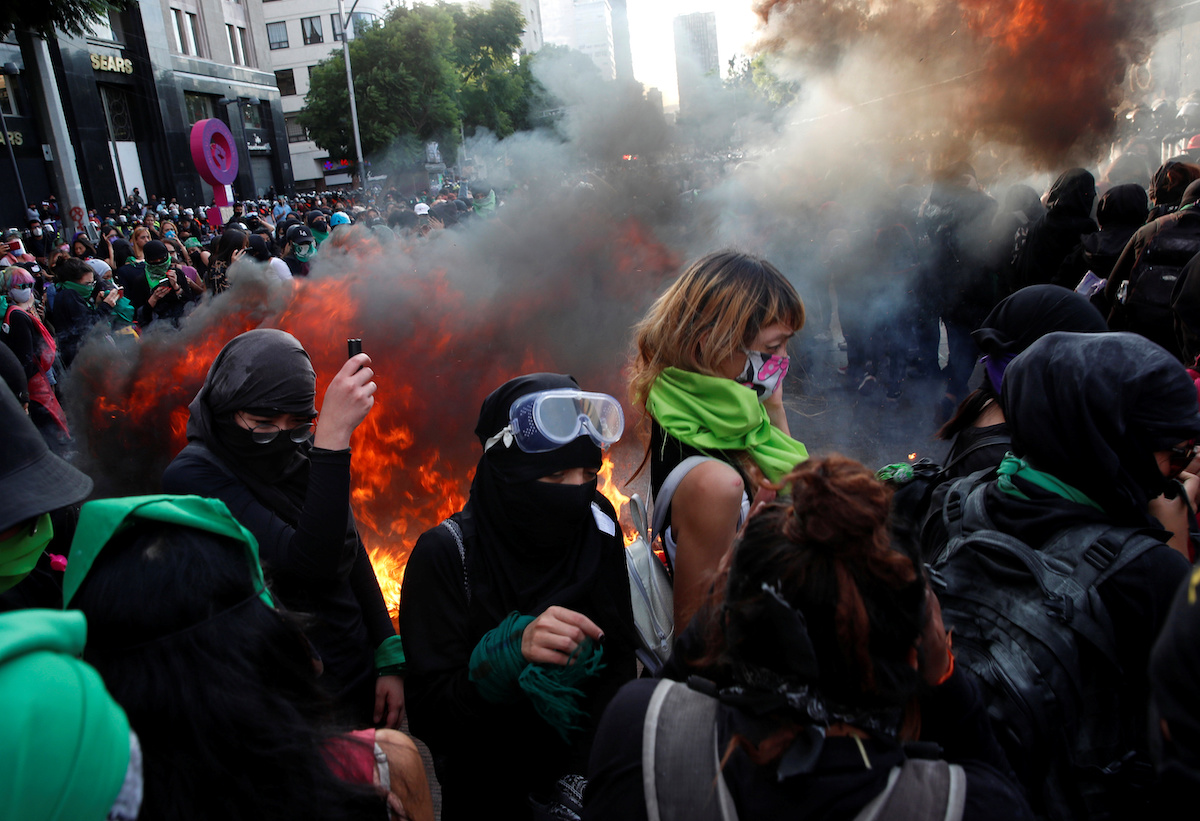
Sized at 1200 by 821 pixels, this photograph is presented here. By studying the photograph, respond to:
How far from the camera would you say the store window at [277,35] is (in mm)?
52125

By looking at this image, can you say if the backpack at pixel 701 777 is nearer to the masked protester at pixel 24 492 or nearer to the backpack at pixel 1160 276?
the masked protester at pixel 24 492

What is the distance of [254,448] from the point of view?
2285 mm

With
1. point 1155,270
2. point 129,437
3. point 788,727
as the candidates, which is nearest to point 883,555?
point 788,727

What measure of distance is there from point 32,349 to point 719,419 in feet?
20.9

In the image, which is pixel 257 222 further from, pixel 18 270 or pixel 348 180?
pixel 348 180

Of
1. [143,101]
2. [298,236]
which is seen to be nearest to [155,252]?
[298,236]

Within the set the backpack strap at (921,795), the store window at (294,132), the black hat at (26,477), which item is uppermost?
the store window at (294,132)

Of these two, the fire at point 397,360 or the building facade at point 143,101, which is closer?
the fire at point 397,360

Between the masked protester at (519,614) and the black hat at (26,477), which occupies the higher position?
the black hat at (26,477)

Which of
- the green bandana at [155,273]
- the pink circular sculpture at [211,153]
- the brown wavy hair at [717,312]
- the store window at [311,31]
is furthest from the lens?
the store window at [311,31]

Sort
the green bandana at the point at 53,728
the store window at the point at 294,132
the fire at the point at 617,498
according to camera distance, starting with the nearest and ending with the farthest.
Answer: the green bandana at the point at 53,728 → the fire at the point at 617,498 → the store window at the point at 294,132

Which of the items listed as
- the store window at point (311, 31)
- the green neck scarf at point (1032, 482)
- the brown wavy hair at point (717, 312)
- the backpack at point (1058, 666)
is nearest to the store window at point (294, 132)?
the store window at point (311, 31)

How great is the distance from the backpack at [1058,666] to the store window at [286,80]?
6103cm

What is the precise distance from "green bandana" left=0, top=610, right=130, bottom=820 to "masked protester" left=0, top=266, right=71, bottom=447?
5.80m
